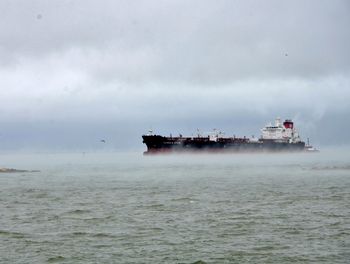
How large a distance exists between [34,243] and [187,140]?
435 ft

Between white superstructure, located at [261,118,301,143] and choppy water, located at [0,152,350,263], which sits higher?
white superstructure, located at [261,118,301,143]

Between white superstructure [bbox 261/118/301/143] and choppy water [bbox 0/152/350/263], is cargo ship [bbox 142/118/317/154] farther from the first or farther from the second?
choppy water [bbox 0/152/350/263]

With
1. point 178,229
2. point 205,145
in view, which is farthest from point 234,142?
point 178,229

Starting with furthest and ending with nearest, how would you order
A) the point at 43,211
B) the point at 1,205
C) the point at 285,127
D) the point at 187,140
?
the point at 285,127
the point at 187,140
the point at 1,205
the point at 43,211

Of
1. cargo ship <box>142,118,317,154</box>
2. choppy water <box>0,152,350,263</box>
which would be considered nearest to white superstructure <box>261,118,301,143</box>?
cargo ship <box>142,118,317,154</box>

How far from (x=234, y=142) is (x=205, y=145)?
1029cm

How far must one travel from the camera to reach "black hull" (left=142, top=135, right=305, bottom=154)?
15300 centimetres

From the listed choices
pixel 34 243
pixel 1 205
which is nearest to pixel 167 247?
pixel 34 243

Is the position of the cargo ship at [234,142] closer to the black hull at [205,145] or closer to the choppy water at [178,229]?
the black hull at [205,145]

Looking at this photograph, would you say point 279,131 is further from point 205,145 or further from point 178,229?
point 178,229

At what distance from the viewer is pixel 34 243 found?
2458 cm

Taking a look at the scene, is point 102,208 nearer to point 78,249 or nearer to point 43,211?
point 43,211

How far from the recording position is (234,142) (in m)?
165

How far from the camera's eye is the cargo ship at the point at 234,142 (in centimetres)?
15375
